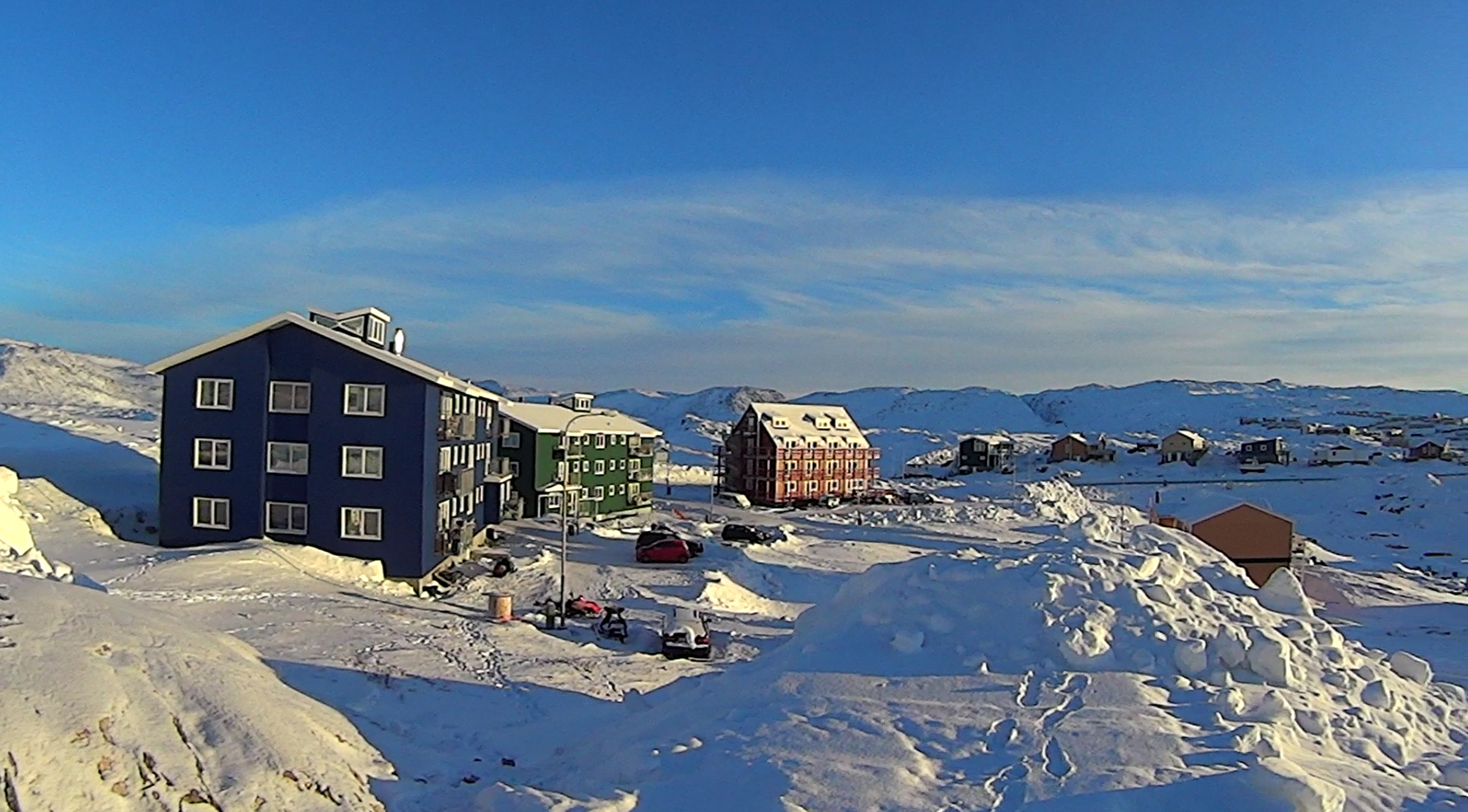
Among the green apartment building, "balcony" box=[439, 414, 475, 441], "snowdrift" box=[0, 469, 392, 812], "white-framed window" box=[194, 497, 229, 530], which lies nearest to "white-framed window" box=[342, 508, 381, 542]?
"balcony" box=[439, 414, 475, 441]

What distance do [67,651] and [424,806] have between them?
4.10 metres

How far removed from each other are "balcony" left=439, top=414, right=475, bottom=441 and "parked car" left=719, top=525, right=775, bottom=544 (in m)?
12.9

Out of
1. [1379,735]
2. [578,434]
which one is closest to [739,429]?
[578,434]

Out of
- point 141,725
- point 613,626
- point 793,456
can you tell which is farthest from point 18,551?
point 793,456

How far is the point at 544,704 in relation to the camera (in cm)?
1619

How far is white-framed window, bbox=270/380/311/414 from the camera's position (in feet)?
101

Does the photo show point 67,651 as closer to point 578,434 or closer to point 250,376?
point 250,376

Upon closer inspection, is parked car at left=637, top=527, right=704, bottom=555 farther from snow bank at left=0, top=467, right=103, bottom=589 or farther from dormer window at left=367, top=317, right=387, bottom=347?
snow bank at left=0, top=467, right=103, bottom=589

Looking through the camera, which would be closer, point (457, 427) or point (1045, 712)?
point (1045, 712)

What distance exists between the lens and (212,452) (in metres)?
30.9

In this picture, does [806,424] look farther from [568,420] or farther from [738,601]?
[738,601]

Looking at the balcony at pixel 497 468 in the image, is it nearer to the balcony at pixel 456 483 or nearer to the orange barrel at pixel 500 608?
the balcony at pixel 456 483

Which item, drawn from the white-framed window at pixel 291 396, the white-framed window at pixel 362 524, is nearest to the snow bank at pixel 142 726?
the white-framed window at pixel 362 524

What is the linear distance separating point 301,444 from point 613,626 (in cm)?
1328
